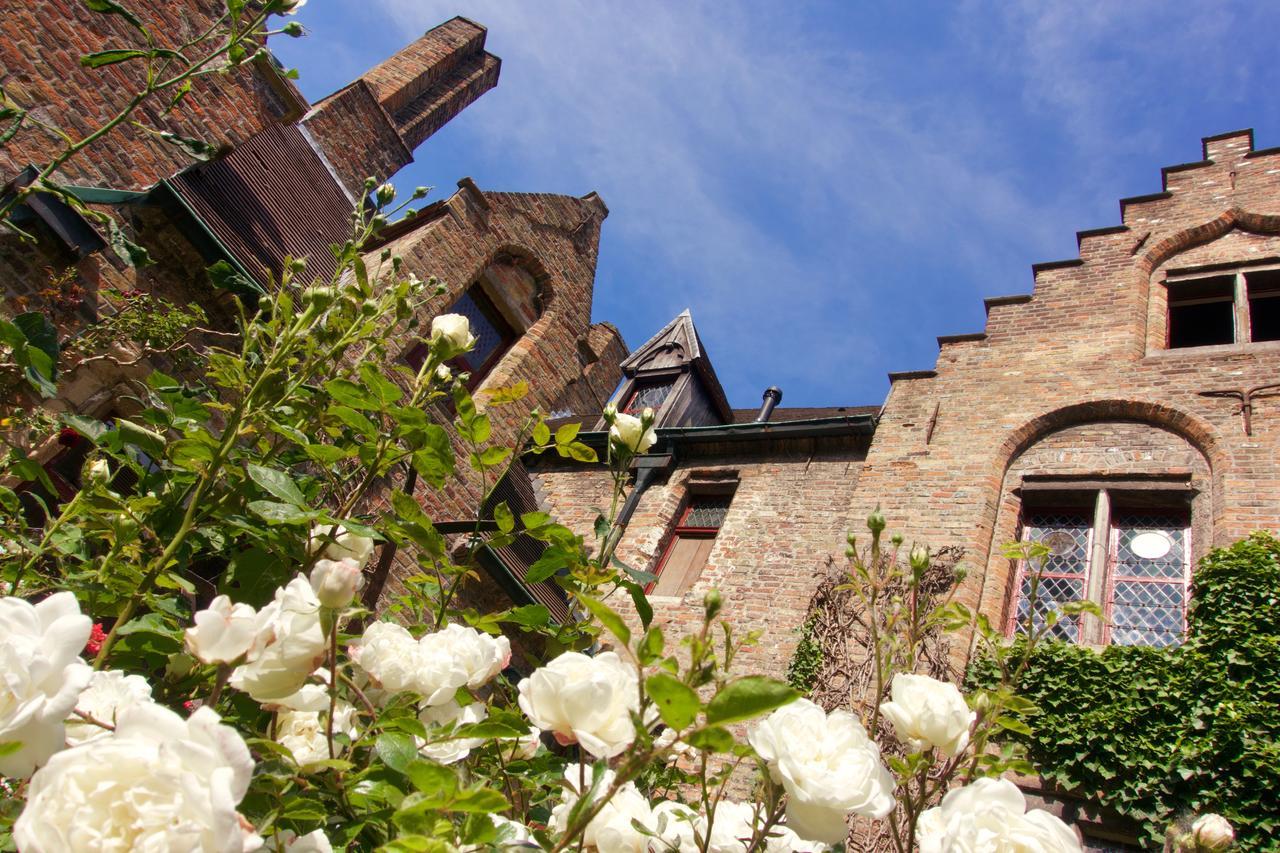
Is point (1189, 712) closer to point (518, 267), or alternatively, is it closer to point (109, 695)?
point (109, 695)

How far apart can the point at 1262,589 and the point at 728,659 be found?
22.0 feet

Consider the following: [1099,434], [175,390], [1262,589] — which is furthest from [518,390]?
[1099,434]

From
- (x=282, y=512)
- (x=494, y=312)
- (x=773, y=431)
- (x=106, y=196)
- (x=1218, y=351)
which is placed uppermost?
(x=1218, y=351)

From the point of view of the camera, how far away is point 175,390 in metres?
2.54

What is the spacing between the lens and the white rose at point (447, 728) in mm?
1627

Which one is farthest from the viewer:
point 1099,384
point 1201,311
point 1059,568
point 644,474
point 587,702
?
point 644,474

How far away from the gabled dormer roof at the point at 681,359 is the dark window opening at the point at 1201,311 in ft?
21.7

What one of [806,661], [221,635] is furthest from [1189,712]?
[221,635]

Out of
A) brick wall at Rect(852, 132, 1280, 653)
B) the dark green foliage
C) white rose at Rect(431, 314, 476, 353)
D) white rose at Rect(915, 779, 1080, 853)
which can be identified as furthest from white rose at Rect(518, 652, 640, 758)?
brick wall at Rect(852, 132, 1280, 653)

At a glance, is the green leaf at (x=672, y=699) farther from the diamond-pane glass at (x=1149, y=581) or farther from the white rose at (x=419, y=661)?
the diamond-pane glass at (x=1149, y=581)

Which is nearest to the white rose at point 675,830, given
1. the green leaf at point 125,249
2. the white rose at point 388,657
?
the white rose at point 388,657

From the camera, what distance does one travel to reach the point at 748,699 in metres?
1.21

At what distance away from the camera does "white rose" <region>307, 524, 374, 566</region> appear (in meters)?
2.03

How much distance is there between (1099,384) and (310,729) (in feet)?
31.2
